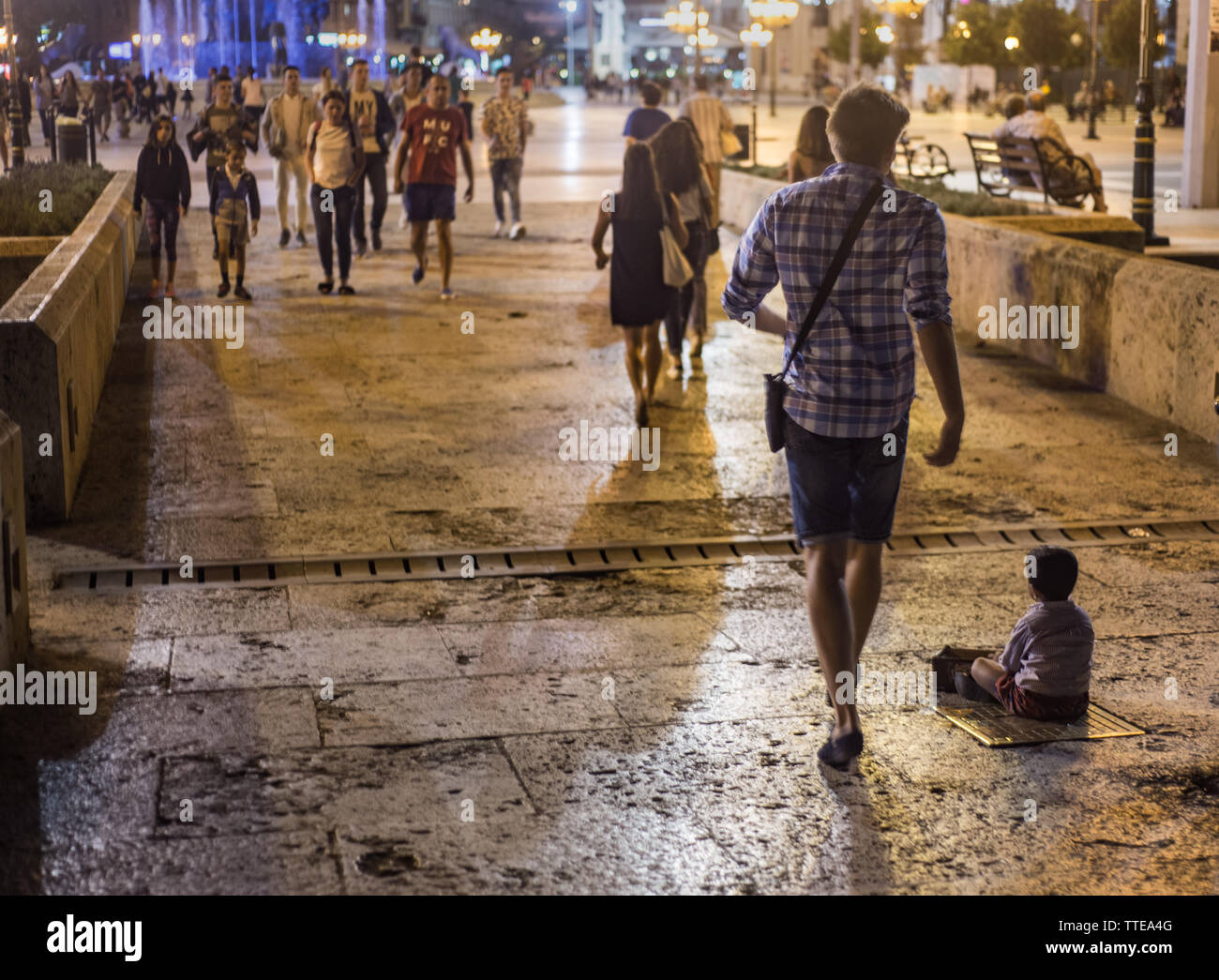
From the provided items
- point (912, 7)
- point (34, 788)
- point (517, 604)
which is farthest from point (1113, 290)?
point (912, 7)

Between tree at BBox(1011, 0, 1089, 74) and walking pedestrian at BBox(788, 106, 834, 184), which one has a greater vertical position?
tree at BBox(1011, 0, 1089, 74)

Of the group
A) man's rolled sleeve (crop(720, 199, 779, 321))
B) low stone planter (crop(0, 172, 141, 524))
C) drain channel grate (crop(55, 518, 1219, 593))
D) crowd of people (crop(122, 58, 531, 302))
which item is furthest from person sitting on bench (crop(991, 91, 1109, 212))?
man's rolled sleeve (crop(720, 199, 779, 321))

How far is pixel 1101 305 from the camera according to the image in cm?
1023

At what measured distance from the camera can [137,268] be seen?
16.3 m

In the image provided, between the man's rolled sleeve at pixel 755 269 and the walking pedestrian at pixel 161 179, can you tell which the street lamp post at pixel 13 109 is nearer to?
the walking pedestrian at pixel 161 179

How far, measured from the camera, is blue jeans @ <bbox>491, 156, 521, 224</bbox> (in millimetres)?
17969

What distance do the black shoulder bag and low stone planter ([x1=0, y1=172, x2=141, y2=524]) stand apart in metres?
3.31

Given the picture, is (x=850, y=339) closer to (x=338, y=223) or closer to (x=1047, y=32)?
(x=338, y=223)

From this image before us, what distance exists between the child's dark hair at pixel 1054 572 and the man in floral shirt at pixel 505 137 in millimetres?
13030

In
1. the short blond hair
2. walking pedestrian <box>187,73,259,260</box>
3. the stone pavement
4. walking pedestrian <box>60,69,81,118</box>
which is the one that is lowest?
the stone pavement

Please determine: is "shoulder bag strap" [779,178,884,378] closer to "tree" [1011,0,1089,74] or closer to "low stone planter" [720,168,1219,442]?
"low stone planter" [720,168,1219,442]

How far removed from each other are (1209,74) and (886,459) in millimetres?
17757

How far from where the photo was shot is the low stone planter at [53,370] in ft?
23.7

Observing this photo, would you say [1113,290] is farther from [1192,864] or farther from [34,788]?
[34,788]
